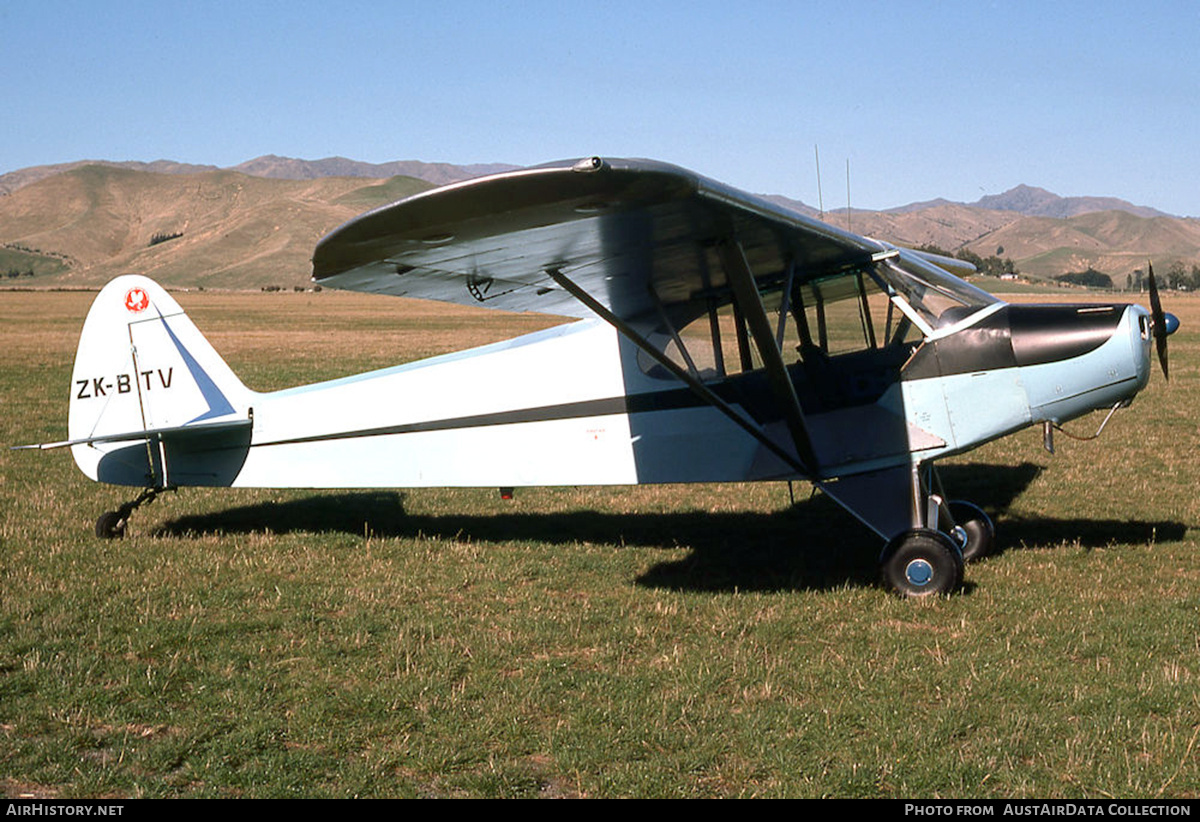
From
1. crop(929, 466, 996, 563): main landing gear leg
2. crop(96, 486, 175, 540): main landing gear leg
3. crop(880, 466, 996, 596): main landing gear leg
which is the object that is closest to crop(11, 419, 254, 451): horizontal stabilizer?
crop(96, 486, 175, 540): main landing gear leg

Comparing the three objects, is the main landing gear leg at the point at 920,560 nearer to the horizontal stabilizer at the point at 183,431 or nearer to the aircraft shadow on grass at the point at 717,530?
the aircraft shadow on grass at the point at 717,530

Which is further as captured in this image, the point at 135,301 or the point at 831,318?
the point at 135,301

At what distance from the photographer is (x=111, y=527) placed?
8.15 meters

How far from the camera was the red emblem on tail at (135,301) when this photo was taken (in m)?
8.45

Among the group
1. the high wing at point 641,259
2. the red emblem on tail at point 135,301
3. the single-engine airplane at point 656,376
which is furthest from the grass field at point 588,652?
the red emblem on tail at point 135,301

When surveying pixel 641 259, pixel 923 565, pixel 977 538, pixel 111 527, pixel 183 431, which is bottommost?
pixel 977 538

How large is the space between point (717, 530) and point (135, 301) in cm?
538

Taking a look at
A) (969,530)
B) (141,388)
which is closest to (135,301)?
(141,388)

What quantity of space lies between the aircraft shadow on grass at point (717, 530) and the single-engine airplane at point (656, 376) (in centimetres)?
68

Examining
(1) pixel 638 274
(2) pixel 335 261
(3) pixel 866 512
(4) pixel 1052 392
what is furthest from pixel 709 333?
(2) pixel 335 261

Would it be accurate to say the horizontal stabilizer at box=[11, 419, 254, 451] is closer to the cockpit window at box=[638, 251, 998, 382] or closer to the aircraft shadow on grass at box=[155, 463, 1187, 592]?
the aircraft shadow on grass at box=[155, 463, 1187, 592]

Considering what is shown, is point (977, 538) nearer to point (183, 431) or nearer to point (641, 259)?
point (641, 259)

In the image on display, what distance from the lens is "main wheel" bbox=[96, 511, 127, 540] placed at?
814 centimetres
